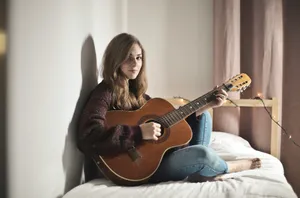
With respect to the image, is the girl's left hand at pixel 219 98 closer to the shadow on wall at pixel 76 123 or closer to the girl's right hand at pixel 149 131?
the girl's right hand at pixel 149 131

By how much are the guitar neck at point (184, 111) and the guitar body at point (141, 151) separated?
0.8 inches

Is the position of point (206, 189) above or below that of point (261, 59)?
below

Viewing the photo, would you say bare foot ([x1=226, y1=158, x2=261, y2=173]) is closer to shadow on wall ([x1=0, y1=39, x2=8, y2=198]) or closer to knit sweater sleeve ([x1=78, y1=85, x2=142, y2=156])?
knit sweater sleeve ([x1=78, y1=85, x2=142, y2=156])

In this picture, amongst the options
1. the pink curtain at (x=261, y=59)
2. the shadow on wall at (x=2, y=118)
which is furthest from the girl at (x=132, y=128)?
the pink curtain at (x=261, y=59)

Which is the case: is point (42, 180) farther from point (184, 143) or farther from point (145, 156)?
point (184, 143)

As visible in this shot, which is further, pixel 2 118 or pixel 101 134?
pixel 101 134

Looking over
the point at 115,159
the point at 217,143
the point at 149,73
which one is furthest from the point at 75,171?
the point at 149,73

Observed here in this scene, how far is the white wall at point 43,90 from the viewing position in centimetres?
87

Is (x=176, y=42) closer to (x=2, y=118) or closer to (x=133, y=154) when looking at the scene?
(x=133, y=154)

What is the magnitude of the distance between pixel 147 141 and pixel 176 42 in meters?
1.04

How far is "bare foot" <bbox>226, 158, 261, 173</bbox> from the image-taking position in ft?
4.58

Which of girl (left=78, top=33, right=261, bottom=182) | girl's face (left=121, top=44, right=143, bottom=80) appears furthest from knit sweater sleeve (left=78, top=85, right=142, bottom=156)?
girl's face (left=121, top=44, right=143, bottom=80)

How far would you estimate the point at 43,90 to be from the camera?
1.01 metres

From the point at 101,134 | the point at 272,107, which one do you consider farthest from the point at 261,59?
the point at 101,134
